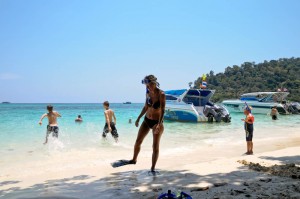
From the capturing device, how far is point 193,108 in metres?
24.8

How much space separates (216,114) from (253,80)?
76265 millimetres

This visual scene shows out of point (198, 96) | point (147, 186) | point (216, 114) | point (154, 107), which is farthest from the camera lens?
point (198, 96)

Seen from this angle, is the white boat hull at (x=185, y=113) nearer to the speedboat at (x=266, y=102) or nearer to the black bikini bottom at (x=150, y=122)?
the speedboat at (x=266, y=102)

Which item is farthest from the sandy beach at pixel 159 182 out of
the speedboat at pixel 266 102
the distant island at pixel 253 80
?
the distant island at pixel 253 80

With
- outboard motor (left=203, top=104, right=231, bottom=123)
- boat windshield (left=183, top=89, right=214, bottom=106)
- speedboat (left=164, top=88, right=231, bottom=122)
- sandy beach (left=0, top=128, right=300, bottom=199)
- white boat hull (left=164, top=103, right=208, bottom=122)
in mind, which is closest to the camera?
sandy beach (left=0, top=128, right=300, bottom=199)

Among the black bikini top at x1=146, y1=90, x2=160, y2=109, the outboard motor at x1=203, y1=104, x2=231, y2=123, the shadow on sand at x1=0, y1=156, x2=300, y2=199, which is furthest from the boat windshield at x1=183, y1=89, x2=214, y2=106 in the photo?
the shadow on sand at x1=0, y1=156, x2=300, y2=199

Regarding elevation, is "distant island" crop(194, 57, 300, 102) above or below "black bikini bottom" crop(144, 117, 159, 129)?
above

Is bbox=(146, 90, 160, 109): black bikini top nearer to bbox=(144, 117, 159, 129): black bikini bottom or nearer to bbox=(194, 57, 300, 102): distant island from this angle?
bbox=(144, 117, 159, 129): black bikini bottom

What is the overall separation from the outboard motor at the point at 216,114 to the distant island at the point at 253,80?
52057 millimetres

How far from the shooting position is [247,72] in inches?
4188

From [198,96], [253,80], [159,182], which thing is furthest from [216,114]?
[253,80]

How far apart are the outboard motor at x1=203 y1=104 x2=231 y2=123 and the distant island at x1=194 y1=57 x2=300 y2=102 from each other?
52.1m

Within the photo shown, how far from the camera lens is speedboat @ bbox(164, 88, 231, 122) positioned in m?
24.9

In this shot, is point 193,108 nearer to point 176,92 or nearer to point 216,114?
point 216,114
